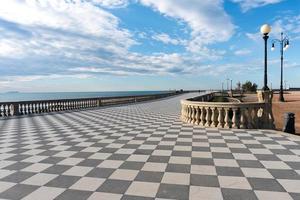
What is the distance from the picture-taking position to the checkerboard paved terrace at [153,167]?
11.3ft

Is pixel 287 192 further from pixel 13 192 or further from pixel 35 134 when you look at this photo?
pixel 35 134

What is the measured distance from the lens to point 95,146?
6266 millimetres

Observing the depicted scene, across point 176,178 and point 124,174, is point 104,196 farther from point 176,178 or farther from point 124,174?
point 176,178

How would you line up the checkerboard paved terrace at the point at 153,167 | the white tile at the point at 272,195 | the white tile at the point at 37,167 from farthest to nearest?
1. the white tile at the point at 37,167
2. the checkerboard paved terrace at the point at 153,167
3. the white tile at the point at 272,195

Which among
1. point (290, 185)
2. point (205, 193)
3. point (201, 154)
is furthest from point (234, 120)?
point (205, 193)

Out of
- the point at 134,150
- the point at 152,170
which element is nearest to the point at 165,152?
the point at 134,150

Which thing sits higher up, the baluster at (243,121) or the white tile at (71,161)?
the baluster at (243,121)

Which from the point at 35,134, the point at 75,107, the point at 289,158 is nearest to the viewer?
the point at 289,158

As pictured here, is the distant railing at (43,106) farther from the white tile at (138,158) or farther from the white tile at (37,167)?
the white tile at (138,158)

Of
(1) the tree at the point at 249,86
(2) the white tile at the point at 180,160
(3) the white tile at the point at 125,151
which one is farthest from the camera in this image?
(1) the tree at the point at 249,86

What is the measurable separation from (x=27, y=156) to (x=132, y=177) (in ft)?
9.62

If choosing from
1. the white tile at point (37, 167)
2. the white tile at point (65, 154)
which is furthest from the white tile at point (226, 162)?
the white tile at point (37, 167)

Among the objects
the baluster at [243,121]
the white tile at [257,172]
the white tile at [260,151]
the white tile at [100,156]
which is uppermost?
the baluster at [243,121]

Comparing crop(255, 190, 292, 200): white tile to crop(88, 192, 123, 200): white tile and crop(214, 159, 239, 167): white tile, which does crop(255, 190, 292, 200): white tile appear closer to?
crop(214, 159, 239, 167): white tile
